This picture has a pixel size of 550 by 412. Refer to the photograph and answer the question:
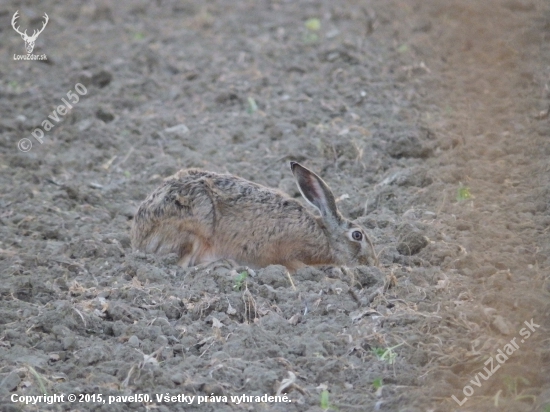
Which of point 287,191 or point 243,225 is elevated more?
point 243,225

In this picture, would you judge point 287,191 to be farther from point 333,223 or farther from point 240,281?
point 240,281

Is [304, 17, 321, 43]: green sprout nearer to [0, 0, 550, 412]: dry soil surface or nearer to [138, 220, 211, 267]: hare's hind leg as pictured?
[0, 0, 550, 412]: dry soil surface

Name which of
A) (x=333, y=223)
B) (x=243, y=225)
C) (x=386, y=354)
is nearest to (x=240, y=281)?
(x=243, y=225)

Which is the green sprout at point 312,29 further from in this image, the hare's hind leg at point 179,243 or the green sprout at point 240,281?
the green sprout at point 240,281

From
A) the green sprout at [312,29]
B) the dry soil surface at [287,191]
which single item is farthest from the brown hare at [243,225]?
the green sprout at [312,29]

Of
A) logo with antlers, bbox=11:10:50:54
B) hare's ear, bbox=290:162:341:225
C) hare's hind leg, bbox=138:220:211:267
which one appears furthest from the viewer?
logo with antlers, bbox=11:10:50:54

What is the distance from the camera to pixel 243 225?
8.10 meters

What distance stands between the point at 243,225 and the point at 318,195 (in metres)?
0.77

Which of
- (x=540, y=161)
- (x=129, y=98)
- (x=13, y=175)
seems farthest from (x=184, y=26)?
(x=540, y=161)

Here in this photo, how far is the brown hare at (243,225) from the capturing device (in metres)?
7.98

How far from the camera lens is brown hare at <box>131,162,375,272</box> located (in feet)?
26.2

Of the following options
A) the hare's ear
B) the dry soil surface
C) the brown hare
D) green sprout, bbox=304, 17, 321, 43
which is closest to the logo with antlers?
the dry soil surface

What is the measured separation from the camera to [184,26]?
1502 centimetres

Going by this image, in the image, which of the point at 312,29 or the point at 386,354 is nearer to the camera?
the point at 386,354
